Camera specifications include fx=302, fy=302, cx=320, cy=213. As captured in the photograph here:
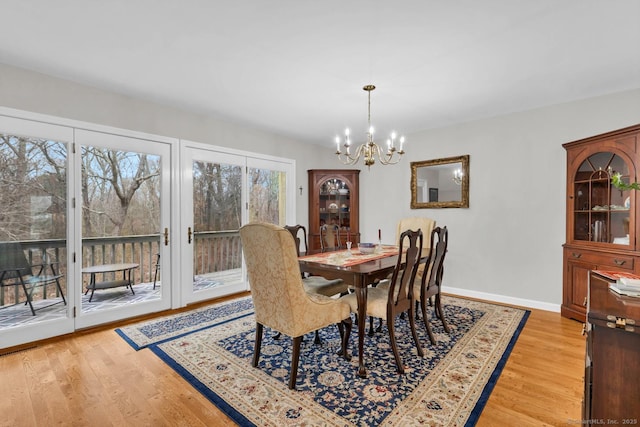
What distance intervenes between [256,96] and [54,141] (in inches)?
78.3

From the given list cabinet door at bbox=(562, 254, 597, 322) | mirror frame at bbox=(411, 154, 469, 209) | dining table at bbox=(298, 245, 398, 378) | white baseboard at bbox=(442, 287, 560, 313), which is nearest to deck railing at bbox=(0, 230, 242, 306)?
dining table at bbox=(298, 245, 398, 378)

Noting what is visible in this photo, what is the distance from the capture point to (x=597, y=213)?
124 inches

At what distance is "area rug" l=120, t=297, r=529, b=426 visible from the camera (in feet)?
5.86

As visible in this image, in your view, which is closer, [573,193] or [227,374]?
[227,374]

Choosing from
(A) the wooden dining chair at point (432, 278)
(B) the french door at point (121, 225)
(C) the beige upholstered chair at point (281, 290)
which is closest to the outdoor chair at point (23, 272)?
(B) the french door at point (121, 225)

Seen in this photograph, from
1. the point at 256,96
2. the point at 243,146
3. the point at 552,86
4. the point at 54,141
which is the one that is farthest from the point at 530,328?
the point at 54,141

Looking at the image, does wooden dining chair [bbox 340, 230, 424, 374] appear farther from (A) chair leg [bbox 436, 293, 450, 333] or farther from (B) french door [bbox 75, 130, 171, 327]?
(B) french door [bbox 75, 130, 171, 327]

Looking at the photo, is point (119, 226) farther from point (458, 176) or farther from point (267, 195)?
point (458, 176)

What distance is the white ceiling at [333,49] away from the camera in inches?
75.3

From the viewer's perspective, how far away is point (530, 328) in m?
3.07

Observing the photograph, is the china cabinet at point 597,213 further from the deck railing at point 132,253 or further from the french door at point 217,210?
the deck railing at point 132,253

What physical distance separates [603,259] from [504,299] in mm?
1241

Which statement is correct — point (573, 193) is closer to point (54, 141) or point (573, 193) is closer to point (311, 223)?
point (311, 223)

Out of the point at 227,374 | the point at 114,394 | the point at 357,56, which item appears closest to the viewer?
the point at 114,394
